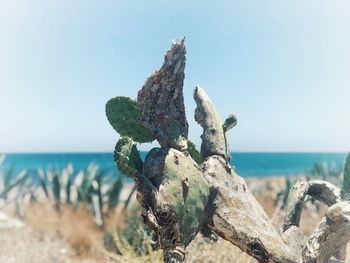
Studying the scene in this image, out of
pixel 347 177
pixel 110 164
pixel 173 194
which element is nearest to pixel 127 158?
pixel 173 194

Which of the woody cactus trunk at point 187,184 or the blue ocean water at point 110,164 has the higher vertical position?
the woody cactus trunk at point 187,184

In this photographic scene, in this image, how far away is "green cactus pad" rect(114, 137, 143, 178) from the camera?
74.8 inches

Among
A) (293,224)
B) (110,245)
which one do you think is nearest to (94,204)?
(110,245)

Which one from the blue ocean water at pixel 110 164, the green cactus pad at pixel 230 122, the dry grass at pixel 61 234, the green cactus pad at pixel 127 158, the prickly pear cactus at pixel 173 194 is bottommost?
the blue ocean water at pixel 110 164

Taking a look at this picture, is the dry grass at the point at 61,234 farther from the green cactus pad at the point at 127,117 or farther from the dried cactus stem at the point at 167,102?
the dried cactus stem at the point at 167,102

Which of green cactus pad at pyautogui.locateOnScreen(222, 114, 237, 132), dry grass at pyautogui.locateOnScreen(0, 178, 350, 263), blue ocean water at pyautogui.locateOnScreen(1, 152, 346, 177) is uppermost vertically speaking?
green cactus pad at pyautogui.locateOnScreen(222, 114, 237, 132)

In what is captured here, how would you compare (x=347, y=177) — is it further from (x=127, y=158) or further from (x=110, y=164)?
(x=110, y=164)

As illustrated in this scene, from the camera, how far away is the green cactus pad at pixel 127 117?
216 cm

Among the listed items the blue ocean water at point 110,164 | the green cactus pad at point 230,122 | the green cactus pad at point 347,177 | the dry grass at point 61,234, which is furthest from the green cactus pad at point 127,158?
the blue ocean water at point 110,164

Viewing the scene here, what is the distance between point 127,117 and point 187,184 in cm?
45

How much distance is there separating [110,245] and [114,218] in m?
0.97

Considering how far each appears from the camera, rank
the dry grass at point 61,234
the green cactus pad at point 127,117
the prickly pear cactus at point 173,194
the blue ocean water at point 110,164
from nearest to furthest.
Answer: the prickly pear cactus at point 173,194
the green cactus pad at point 127,117
the dry grass at point 61,234
the blue ocean water at point 110,164

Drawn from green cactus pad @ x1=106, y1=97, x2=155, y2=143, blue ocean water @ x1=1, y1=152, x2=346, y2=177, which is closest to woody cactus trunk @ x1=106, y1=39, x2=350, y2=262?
green cactus pad @ x1=106, y1=97, x2=155, y2=143

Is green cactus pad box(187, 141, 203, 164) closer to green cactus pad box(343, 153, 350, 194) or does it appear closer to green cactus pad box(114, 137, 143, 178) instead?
green cactus pad box(114, 137, 143, 178)
